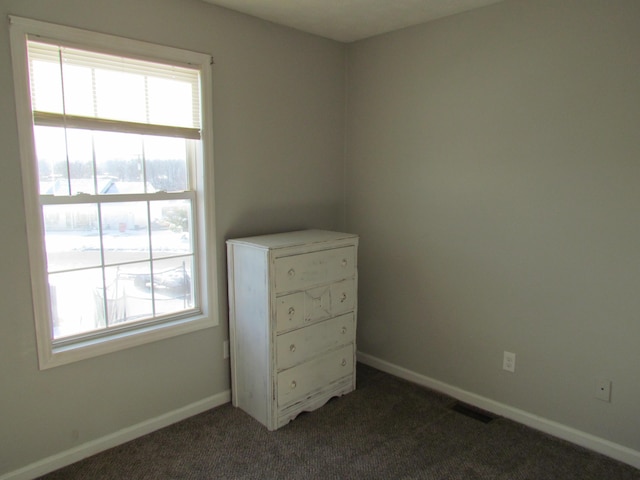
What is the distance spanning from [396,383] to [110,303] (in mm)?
1928

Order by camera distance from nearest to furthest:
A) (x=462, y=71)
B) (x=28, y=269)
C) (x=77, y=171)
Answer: (x=28, y=269) < (x=77, y=171) < (x=462, y=71)

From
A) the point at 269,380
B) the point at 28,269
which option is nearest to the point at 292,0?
the point at 28,269


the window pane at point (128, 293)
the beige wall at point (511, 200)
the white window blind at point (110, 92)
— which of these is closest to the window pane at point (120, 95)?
Answer: the white window blind at point (110, 92)

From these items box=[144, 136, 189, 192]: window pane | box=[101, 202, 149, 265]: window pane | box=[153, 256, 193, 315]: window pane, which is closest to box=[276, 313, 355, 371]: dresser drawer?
box=[153, 256, 193, 315]: window pane

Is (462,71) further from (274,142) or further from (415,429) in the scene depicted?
(415,429)

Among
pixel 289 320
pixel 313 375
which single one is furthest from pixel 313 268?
pixel 313 375

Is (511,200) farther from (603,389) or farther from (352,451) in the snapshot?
(352,451)

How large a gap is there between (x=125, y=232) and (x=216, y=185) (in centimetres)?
58

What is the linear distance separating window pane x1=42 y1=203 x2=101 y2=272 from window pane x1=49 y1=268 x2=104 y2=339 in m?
0.05

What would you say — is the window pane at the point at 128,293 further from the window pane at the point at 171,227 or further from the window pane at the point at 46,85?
the window pane at the point at 46,85

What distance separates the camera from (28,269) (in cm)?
206

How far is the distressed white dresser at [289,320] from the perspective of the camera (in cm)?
254

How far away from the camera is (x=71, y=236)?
223 centimetres

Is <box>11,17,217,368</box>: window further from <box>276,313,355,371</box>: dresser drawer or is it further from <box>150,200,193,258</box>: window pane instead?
<box>276,313,355,371</box>: dresser drawer
